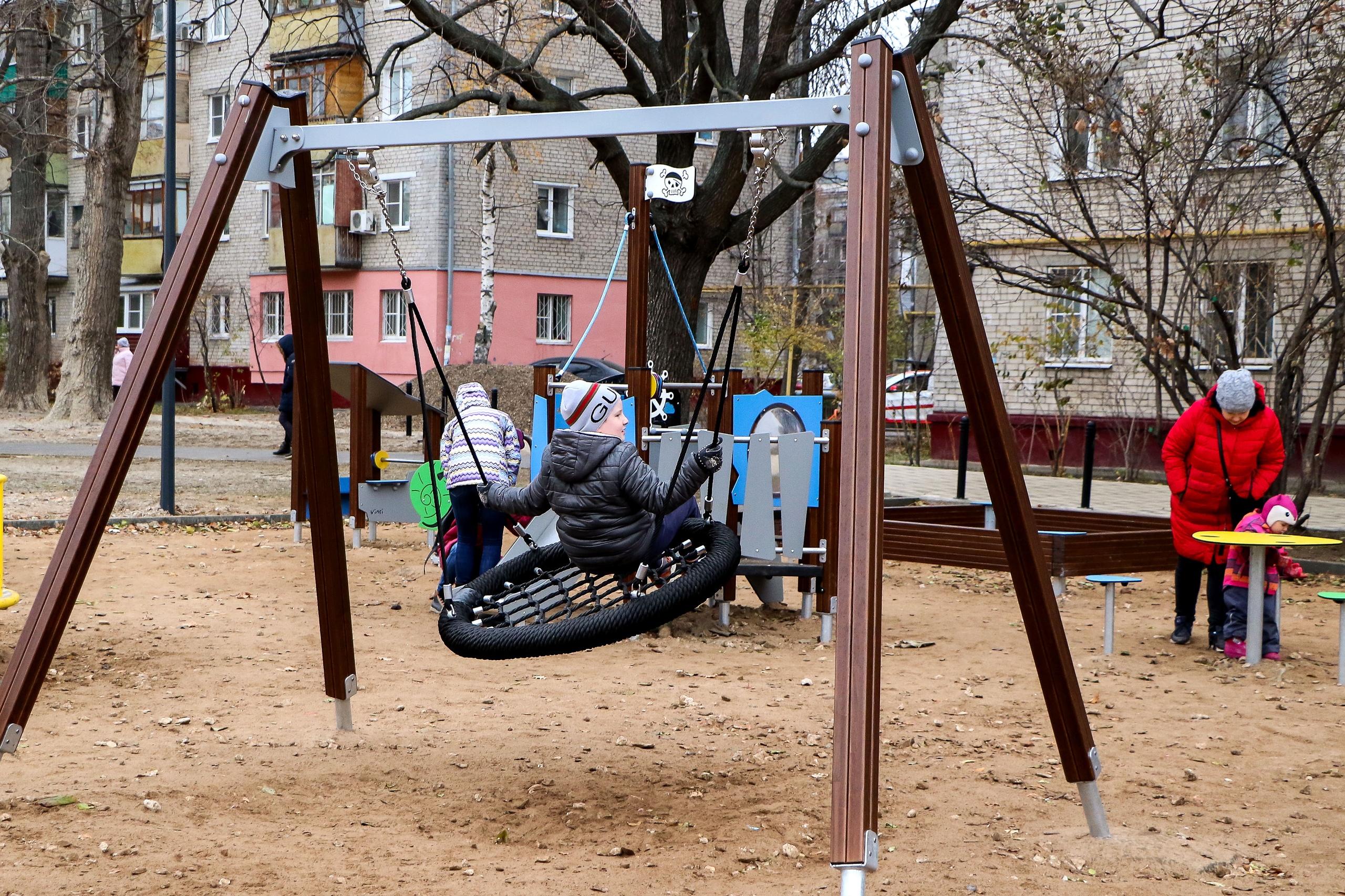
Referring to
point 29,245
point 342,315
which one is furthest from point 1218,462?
point 342,315

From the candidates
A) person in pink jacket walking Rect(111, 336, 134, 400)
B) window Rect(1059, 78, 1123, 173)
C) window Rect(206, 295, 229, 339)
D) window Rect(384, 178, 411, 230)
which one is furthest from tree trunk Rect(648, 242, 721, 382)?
window Rect(206, 295, 229, 339)

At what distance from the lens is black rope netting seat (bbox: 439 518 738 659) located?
13.5 feet

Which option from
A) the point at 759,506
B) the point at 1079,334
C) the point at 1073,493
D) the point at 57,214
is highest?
the point at 57,214

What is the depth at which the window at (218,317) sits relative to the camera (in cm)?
3550

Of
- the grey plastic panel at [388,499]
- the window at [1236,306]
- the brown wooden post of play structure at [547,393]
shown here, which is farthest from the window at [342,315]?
the brown wooden post of play structure at [547,393]

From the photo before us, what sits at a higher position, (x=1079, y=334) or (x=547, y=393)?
(x=1079, y=334)

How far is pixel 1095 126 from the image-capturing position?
11.2m

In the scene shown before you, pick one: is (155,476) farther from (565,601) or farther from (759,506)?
(565,601)

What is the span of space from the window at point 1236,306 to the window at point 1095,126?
4.54 feet

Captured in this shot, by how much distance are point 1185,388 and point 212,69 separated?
32.0 meters

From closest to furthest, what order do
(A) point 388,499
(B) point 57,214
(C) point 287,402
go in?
(A) point 388,499
(C) point 287,402
(B) point 57,214

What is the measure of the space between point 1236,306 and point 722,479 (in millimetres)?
7731

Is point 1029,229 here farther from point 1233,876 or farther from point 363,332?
point 363,332

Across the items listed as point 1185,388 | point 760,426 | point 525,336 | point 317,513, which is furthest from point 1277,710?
point 525,336
